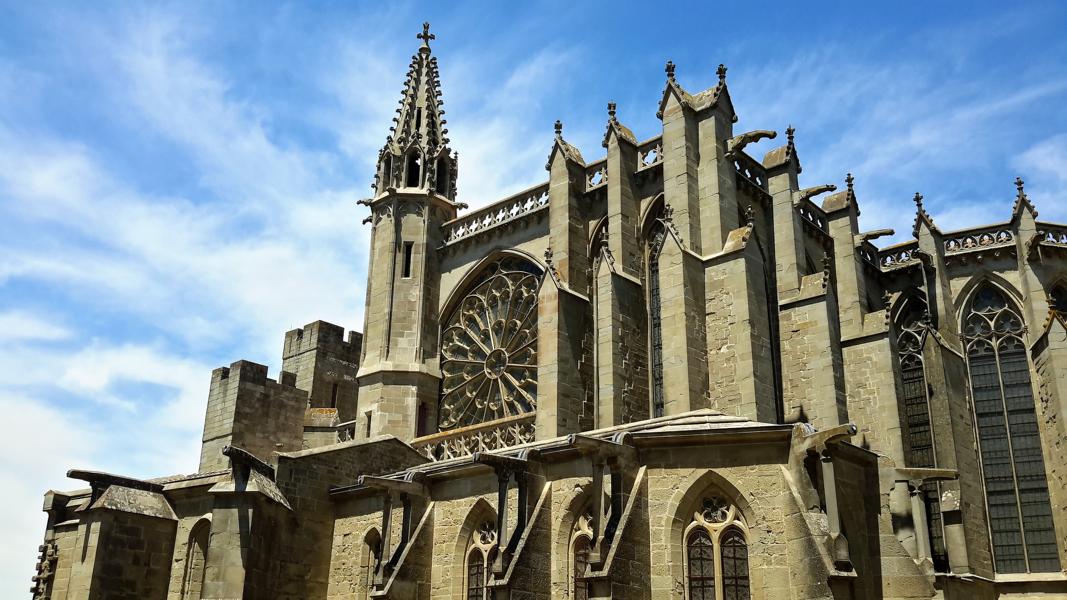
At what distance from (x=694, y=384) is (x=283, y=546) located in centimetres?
835

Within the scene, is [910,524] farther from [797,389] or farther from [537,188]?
[537,188]

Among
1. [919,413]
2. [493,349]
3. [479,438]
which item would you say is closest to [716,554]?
[479,438]

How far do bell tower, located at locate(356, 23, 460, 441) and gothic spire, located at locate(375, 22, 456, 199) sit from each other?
3cm

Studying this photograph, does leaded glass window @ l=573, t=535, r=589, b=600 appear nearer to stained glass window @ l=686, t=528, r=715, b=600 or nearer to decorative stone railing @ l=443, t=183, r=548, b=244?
stained glass window @ l=686, t=528, r=715, b=600

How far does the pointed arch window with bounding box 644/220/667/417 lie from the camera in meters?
19.5

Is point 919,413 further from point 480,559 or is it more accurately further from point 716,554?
point 480,559

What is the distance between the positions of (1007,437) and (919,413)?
226cm

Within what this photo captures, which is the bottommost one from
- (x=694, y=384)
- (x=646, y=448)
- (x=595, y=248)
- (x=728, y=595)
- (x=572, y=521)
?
(x=728, y=595)

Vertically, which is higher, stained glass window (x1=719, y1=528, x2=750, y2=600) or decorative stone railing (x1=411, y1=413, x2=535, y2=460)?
decorative stone railing (x1=411, y1=413, x2=535, y2=460)

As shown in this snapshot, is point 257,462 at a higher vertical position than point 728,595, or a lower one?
higher

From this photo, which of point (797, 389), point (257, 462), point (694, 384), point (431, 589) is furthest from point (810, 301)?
point (257, 462)

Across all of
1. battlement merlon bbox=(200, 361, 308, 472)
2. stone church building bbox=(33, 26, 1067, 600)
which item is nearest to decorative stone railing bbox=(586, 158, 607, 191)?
stone church building bbox=(33, 26, 1067, 600)

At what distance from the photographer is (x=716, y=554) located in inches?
523

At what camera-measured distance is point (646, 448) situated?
14.1 m
